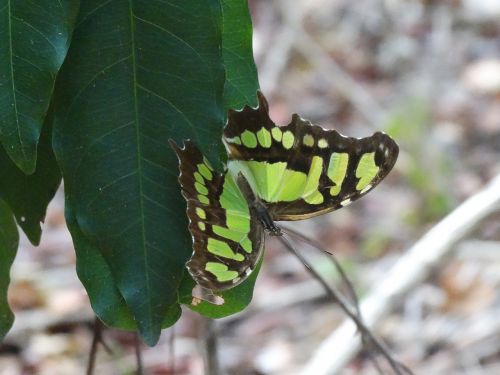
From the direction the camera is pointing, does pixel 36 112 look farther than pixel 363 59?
No

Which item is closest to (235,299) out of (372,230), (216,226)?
(216,226)

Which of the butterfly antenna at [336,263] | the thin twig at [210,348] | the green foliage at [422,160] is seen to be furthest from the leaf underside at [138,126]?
the green foliage at [422,160]

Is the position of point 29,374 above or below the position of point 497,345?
below

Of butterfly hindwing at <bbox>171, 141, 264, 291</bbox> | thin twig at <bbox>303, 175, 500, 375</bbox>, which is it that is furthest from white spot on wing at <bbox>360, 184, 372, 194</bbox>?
thin twig at <bbox>303, 175, 500, 375</bbox>

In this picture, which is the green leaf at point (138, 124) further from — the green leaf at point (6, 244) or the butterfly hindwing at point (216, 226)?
the green leaf at point (6, 244)

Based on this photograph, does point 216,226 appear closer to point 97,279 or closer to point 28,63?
point 97,279

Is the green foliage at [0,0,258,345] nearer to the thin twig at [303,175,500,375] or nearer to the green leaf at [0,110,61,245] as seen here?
the green leaf at [0,110,61,245]

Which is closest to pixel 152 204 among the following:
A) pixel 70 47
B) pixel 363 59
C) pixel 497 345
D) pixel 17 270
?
pixel 70 47

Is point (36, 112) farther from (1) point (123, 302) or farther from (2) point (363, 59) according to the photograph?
(2) point (363, 59)
